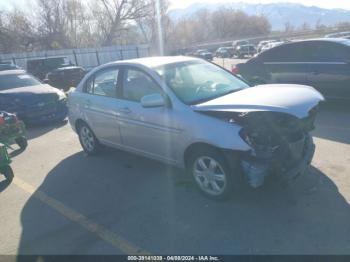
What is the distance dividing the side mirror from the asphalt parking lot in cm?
116

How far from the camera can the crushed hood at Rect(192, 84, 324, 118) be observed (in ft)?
11.4

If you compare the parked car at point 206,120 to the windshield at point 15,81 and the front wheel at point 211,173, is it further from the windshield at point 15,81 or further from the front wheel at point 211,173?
the windshield at point 15,81

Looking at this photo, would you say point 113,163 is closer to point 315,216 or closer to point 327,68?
point 315,216

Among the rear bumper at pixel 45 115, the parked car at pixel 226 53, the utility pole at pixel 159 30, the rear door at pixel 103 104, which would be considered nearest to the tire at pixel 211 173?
the rear door at pixel 103 104

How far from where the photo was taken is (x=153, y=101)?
411 centimetres

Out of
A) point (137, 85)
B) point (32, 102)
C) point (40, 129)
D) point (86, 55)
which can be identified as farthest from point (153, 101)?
point (86, 55)

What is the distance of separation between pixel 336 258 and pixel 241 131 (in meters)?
1.45

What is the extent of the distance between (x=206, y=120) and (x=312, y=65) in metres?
4.88

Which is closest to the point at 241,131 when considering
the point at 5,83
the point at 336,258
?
the point at 336,258

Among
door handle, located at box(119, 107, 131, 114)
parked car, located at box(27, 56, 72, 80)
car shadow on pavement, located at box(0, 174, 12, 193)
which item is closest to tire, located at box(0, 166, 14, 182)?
car shadow on pavement, located at box(0, 174, 12, 193)

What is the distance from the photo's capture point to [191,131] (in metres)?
3.86

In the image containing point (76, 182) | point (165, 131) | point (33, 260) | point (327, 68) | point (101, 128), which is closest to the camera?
point (33, 260)

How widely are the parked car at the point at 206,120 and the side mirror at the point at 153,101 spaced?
0.01 metres

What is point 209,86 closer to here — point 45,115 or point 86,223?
point 86,223
